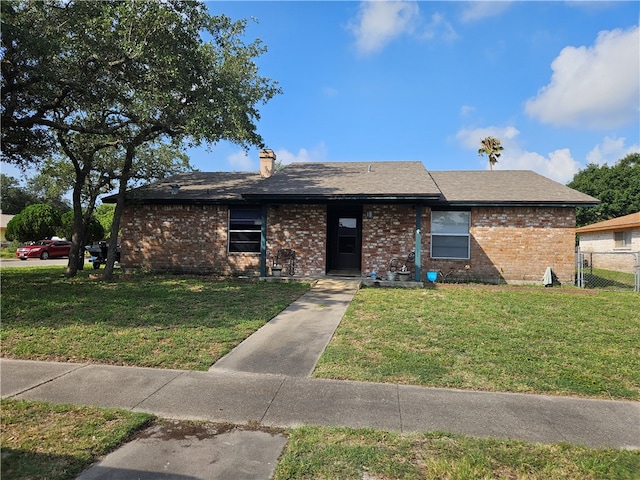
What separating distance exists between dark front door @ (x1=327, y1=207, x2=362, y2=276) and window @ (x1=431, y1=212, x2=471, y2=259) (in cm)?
277

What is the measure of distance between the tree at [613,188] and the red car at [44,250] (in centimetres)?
4275

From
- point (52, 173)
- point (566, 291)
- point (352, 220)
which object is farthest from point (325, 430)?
point (52, 173)

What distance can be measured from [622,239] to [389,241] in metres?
16.4

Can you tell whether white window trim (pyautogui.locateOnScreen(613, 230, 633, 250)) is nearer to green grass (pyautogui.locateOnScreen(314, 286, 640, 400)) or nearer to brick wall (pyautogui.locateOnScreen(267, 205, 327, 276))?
green grass (pyautogui.locateOnScreen(314, 286, 640, 400))

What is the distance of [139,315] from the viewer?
7.33m

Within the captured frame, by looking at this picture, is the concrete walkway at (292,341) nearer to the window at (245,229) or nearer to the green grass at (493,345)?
the green grass at (493,345)

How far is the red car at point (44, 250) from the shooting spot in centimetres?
2606

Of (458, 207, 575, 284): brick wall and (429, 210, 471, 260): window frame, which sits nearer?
(458, 207, 575, 284): brick wall

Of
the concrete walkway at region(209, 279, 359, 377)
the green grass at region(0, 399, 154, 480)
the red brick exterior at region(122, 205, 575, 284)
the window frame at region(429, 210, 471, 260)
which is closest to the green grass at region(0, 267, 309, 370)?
the concrete walkway at region(209, 279, 359, 377)

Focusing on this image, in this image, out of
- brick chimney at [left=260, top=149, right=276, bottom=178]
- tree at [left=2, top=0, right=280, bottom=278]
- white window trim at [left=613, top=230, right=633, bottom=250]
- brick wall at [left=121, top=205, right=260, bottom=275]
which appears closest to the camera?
tree at [left=2, top=0, right=280, bottom=278]

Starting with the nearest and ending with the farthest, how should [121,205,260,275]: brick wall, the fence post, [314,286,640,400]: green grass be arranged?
1. [314,286,640,400]: green grass
2. the fence post
3. [121,205,260,275]: brick wall

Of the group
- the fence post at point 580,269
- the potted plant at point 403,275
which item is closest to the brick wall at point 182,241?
the potted plant at point 403,275

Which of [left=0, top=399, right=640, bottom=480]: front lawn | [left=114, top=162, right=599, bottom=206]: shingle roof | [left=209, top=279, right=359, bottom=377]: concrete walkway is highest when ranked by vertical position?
[left=114, top=162, right=599, bottom=206]: shingle roof

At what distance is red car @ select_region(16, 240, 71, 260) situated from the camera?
2606 centimetres
